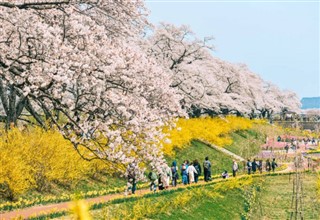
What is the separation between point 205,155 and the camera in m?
40.8

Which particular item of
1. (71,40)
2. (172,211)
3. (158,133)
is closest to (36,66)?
(71,40)

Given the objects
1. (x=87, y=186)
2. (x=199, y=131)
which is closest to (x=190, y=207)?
(x=87, y=186)

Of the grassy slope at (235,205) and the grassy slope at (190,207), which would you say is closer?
the grassy slope at (190,207)

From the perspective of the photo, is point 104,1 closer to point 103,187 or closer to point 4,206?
Answer: point 4,206

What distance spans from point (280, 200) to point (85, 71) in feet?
66.1

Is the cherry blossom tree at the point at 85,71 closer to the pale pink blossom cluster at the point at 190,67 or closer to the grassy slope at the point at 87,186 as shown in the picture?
the grassy slope at the point at 87,186

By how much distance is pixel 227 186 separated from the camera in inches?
1073

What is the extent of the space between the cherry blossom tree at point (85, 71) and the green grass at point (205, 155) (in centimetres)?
2413

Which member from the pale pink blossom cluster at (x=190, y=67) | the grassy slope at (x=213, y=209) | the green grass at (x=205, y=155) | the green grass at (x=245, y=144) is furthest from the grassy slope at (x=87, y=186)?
the green grass at (x=245, y=144)

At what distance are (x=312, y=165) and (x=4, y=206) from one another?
33.7 meters

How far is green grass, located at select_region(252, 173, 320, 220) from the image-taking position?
24.0m

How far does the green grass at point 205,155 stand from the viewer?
38.0 m

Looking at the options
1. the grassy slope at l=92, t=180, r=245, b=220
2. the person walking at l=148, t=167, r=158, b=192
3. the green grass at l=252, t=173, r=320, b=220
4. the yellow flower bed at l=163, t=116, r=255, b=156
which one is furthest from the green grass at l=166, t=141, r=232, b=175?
the person walking at l=148, t=167, r=158, b=192

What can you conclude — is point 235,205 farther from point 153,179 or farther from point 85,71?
point 85,71
